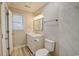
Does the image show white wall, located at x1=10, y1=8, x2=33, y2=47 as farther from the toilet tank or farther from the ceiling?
the toilet tank

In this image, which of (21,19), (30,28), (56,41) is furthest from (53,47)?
(21,19)

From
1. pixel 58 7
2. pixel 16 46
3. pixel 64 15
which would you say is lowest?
pixel 16 46

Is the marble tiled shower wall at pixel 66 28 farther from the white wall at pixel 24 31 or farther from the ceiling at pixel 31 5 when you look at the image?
the white wall at pixel 24 31

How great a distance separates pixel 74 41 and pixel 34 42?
56.4 inches

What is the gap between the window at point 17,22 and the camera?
3734 millimetres

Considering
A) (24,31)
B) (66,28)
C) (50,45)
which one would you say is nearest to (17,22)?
(24,31)

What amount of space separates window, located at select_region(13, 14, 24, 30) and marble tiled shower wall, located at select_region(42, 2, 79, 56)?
1833mm

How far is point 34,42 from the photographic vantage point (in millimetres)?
2744

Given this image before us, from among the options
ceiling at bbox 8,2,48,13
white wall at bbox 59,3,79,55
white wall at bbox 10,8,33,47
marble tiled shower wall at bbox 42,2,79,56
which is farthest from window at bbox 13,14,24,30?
white wall at bbox 59,3,79,55

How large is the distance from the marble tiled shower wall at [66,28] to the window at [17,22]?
6.01 ft

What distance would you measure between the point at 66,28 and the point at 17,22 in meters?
2.55

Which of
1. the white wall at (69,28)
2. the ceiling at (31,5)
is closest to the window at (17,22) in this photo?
the ceiling at (31,5)

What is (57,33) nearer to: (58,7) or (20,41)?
(58,7)

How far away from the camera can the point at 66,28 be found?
1794 millimetres
